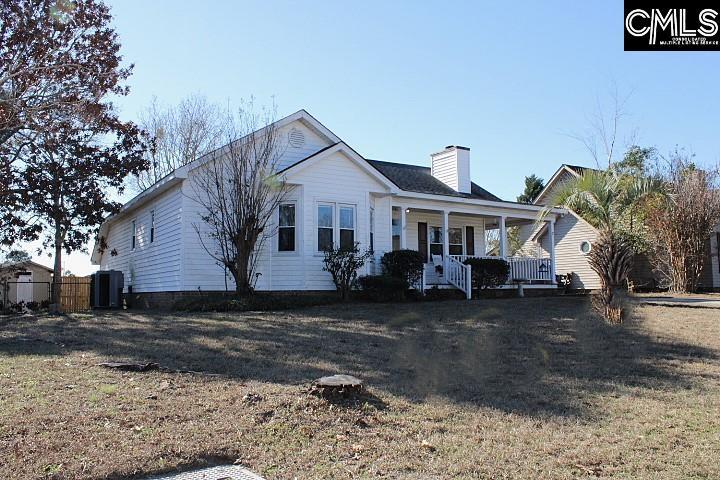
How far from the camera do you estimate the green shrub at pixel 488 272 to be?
19.8 metres

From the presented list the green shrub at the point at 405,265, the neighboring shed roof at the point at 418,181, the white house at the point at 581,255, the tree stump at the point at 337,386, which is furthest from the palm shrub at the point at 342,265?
the white house at the point at 581,255

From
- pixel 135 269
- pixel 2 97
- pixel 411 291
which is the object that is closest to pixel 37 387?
pixel 2 97

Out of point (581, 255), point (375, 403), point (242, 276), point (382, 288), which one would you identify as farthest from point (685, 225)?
point (375, 403)

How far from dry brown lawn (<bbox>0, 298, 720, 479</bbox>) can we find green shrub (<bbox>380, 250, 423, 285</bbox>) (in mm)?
6297

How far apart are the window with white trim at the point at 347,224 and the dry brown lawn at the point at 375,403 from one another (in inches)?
257

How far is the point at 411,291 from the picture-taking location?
1883 cm

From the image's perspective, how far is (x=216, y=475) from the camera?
4.47 meters

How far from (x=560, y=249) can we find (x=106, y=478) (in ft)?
92.0

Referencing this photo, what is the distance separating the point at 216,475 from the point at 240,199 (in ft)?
38.0

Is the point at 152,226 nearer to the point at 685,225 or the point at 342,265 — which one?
the point at 342,265

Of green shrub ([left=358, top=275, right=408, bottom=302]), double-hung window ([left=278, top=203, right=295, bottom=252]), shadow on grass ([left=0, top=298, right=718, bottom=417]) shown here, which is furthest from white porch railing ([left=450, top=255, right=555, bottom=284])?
shadow on grass ([left=0, top=298, right=718, bottom=417])

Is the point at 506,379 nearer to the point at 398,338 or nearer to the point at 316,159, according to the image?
the point at 398,338

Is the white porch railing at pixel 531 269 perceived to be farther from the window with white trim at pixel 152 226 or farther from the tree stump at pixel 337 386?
the tree stump at pixel 337 386

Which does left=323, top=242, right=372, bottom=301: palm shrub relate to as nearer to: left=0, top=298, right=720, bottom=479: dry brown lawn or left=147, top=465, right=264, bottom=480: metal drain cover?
left=0, top=298, right=720, bottom=479: dry brown lawn
